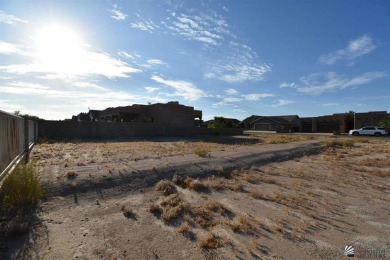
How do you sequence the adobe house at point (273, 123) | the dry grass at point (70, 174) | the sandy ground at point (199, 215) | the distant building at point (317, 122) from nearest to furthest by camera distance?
the sandy ground at point (199, 215) → the dry grass at point (70, 174) → the distant building at point (317, 122) → the adobe house at point (273, 123)

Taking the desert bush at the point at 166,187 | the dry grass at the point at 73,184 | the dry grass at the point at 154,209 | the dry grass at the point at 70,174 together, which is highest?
the dry grass at the point at 70,174

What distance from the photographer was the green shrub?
19.7 feet

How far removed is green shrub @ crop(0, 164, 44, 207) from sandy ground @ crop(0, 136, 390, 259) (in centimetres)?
44

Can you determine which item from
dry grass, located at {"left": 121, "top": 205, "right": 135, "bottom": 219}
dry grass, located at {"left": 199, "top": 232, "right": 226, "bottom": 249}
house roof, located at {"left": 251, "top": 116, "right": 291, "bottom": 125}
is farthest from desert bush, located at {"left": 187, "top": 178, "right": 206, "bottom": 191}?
A: house roof, located at {"left": 251, "top": 116, "right": 291, "bottom": 125}

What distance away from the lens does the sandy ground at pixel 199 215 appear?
463 cm

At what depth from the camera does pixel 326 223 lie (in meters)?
6.05

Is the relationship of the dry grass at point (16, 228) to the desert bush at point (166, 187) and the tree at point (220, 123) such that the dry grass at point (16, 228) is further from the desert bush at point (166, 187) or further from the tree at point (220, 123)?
the tree at point (220, 123)

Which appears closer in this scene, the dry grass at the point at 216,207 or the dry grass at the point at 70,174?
the dry grass at the point at 216,207

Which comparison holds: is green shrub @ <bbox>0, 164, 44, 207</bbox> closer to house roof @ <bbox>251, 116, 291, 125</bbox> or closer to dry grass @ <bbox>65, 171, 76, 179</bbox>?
dry grass @ <bbox>65, 171, 76, 179</bbox>

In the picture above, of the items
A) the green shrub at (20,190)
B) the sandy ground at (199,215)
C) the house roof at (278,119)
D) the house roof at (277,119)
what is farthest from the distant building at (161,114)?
the green shrub at (20,190)

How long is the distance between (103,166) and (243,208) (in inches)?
227

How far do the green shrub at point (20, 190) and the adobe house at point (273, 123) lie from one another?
60896mm

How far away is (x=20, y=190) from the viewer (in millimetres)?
6199

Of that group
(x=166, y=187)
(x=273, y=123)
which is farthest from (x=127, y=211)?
(x=273, y=123)
